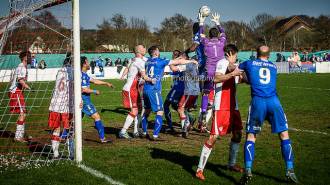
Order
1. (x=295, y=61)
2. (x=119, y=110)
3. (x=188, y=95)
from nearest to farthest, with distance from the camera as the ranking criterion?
(x=188, y=95) → (x=119, y=110) → (x=295, y=61)

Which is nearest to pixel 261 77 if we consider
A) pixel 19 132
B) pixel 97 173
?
pixel 97 173

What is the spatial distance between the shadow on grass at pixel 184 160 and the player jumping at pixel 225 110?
0.38m

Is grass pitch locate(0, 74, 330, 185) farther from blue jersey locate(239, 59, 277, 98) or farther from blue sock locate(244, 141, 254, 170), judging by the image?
blue jersey locate(239, 59, 277, 98)

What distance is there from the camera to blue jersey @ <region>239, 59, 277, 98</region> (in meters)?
6.77

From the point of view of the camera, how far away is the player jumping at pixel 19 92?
35.1 ft

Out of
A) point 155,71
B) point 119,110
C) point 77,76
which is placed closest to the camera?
point 77,76

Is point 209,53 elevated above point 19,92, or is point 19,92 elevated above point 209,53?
point 209,53

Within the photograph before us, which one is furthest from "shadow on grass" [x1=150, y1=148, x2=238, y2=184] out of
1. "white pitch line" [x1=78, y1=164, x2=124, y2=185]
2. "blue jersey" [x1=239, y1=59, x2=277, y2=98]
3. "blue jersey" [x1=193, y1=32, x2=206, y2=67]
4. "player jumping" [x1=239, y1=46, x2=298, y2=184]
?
"blue jersey" [x1=193, y1=32, x2=206, y2=67]

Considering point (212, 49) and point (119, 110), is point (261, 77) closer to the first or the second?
point (212, 49)

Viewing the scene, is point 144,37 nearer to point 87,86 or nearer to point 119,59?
point 119,59

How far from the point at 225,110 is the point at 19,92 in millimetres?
6655

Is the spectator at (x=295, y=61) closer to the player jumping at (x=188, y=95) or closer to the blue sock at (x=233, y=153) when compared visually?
the player jumping at (x=188, y=95)

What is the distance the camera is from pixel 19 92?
11258mm

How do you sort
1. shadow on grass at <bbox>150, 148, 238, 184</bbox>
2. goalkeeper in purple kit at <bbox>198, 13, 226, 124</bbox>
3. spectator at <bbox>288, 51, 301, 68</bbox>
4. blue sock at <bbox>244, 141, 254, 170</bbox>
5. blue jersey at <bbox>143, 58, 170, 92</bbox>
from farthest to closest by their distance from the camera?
1. spectator at <bbox>288, 51, 301, 68</bbox>
2. goalkeeper in purple kit at <bbox>198, 13, 226, 124</bbox>
3. blue jersey at <bbox>143, 58, 170, 92</bbox>
4. shadow on grass at <bbox>150, 148, 238, 184</bbox>
5. blue sock at <bbox>244, 141, 254, 170</bbox>
